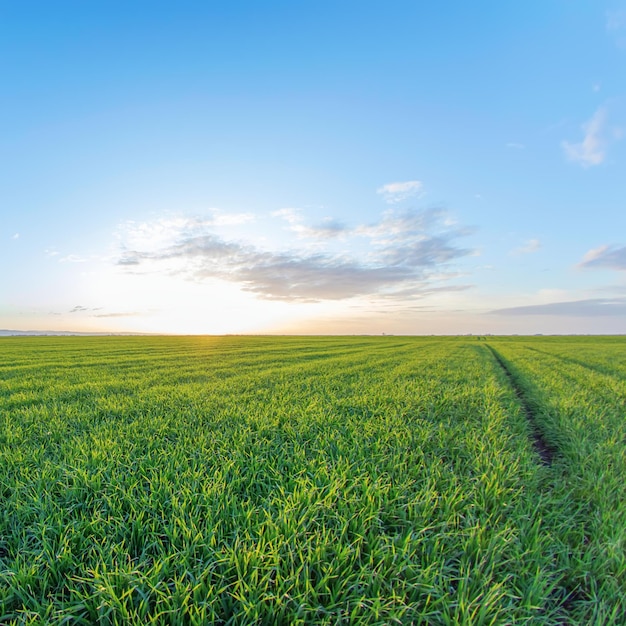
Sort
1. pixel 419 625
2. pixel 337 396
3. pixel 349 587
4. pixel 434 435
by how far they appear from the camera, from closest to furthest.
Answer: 1. pixel 419 625
2. pixel 349 587
3. pixel 434 435
4. pixel 337 396

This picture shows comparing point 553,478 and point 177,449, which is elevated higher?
point 177,449

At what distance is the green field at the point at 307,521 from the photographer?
2.36 metres

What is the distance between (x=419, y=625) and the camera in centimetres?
223

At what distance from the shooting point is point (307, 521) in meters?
3.17

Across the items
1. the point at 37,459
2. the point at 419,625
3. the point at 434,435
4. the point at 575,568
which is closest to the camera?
the point at 419,625

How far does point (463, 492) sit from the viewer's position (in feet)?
12.7

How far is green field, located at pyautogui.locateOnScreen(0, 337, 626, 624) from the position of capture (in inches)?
92.7

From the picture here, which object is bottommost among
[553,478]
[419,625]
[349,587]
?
[553,478]

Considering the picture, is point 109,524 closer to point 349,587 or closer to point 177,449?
point 177,449

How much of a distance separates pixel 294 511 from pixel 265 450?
184cm

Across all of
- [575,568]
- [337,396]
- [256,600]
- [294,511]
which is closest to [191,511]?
[294,511]

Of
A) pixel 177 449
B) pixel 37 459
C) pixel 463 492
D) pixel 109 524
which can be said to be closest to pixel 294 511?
pixel 109 524

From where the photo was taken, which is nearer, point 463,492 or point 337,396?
point 463,492

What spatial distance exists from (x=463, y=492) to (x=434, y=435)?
6.49 ft
